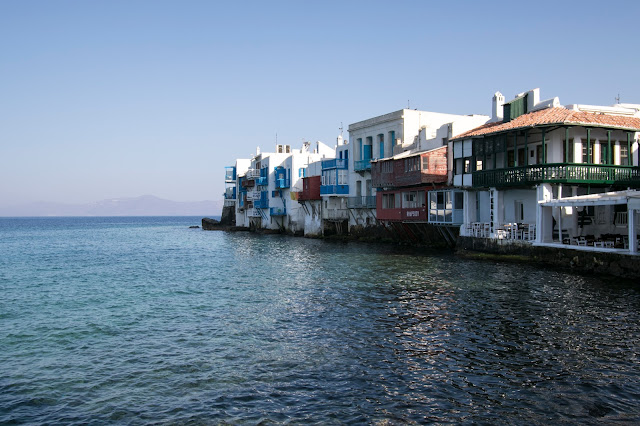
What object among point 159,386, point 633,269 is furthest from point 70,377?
point 633,269

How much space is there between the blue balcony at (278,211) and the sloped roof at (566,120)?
47.1 m

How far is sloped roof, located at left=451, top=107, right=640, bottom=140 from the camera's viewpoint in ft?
103

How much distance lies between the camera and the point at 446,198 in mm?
41688

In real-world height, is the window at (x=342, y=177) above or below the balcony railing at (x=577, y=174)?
above

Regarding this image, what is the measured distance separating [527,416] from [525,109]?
32143 millimetres

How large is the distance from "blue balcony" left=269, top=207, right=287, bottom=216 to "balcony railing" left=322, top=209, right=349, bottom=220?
48.8ft

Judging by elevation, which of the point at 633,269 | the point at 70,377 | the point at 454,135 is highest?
the point at 454,135

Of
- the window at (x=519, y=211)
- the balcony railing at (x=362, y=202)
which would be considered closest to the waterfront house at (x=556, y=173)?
the window at (x=519, y=211)

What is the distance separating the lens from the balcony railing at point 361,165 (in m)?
57.2

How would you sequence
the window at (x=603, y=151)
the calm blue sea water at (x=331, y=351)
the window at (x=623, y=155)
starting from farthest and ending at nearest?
the window at (x=623, y=155), the window at (x=603, y=151), the calm blue sea water at (x=331, y=351)

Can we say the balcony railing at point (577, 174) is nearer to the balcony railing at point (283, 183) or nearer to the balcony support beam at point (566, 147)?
the balcony support beam at point (566, 147)

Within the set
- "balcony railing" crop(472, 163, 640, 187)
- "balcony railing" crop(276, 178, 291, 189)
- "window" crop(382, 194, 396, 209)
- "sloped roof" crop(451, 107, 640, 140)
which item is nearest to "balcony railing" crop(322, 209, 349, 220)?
"window" crop(382, 194, 396, 209)

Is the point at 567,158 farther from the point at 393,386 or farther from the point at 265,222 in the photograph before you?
the point at 265,222

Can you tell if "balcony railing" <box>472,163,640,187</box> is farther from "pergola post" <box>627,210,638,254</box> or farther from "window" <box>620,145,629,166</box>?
"pergola post" <box>627,210,638,254</box>
